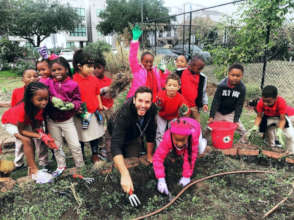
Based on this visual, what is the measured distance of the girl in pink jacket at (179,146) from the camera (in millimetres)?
2150

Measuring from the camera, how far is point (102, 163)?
8.59 ft

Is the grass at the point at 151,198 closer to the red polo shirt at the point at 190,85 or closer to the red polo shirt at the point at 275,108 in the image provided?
the red polo shirt at the point at 275,108

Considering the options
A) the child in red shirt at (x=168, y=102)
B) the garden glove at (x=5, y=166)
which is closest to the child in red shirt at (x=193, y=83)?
the child in red shirt at (x=168, y=102)

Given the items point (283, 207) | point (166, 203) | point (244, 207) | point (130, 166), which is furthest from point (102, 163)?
point (283, 207)

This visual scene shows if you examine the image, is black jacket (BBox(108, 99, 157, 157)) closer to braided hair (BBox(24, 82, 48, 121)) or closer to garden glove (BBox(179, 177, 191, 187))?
garden glove (BBox(179, 177, 191, 187))

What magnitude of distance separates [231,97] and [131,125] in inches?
69.7

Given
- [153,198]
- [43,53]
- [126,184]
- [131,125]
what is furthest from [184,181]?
[43,53]

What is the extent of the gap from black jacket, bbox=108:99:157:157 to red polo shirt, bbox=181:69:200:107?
1047mm

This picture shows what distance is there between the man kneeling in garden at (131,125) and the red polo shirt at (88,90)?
58 centimetres

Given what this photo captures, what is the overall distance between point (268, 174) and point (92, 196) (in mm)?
1893

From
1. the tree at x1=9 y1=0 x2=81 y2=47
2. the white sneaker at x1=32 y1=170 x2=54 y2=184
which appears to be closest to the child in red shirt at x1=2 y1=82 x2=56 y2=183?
the white sneaker at x1=32 y1=170 x2=54 y2=184

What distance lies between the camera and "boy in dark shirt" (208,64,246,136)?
10.6 feet

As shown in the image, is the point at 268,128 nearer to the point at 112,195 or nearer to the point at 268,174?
the point at 268,174

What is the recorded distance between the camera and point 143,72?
3.12 m
